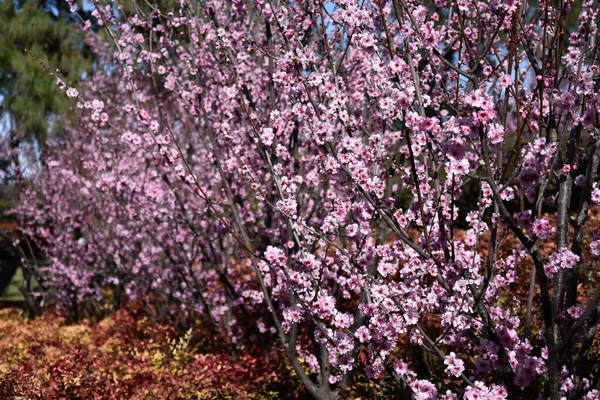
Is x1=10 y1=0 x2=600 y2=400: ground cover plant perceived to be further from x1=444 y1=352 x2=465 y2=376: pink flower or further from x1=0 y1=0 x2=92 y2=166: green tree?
x1=0 y1=0 x2=92 y2=166: green tree

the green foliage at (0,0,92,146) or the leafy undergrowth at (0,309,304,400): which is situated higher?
the green foliage at (0,0,92,146)

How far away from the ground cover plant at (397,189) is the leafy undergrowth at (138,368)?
355 mm

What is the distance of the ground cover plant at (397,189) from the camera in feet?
9.95

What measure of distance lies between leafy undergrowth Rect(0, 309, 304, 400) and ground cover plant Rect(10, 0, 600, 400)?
1.16 ft

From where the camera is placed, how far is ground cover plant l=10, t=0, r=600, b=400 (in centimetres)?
303

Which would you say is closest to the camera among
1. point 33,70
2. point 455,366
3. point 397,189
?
point 455,366

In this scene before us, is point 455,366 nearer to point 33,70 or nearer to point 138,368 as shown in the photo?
point 138,368

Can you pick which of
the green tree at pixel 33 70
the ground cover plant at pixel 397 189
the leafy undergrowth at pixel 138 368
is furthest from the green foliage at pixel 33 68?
the leafy undergrowth at pixel 138 368

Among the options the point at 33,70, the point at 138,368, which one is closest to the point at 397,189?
the point at 138,368

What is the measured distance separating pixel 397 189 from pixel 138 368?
9.86 feet

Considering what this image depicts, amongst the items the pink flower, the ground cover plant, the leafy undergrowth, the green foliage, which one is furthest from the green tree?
the pink flower

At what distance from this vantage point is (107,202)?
924 cm

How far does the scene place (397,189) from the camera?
5.12 metres

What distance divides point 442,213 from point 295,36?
5.34 feet
